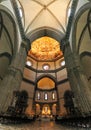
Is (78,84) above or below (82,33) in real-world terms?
below

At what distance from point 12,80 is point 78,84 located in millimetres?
4777

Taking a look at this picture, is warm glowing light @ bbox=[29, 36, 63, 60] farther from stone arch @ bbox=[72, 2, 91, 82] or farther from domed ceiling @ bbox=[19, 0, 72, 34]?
stone arch @ bbox=[72, 2, 91, 82]

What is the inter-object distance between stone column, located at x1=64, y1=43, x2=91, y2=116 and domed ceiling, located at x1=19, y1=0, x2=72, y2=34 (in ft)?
11.2

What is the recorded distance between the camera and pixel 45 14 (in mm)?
14547

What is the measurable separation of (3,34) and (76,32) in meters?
6.41

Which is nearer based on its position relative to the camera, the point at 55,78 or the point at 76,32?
the point at 76,32

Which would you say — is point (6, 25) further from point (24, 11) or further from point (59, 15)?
point (59, 15)

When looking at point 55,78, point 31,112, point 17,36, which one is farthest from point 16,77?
point 55,78

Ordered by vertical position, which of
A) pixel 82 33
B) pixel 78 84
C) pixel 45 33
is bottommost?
pixel 78 84

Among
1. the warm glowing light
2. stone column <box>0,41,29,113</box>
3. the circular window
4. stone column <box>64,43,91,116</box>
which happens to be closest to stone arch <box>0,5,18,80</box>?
stone column <box>0,41,29,113</box>

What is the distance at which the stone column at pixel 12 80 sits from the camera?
9.07 metres

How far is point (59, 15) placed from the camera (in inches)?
560

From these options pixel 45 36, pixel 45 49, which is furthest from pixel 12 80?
pixel 45 49

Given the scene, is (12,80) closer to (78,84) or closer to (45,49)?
(78,84)
